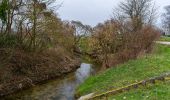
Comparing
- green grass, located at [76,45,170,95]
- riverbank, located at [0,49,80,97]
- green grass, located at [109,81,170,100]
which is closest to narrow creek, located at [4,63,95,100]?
riverbank, located at [0,49,80,97]

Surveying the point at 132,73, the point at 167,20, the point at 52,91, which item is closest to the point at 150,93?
the point at 132,73

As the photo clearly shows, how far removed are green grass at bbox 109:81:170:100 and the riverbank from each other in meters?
13.9

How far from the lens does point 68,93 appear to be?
25812mm

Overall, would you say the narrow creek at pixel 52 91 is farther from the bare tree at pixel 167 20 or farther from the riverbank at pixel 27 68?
the bare tree at pixel 167 20

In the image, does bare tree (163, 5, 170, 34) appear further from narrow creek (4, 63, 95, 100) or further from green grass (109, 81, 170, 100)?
green grass (109, 81, 170, 100)

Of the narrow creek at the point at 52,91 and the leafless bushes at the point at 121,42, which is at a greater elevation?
the leafless bushes at the point at 121,42

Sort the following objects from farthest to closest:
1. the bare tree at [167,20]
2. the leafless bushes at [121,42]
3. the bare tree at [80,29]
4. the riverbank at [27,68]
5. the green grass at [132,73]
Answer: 1. the bare tree at [167,20]
2. the bare tree at [80,29]
3. the leafless bushes at [121,42]
4. the riverbank at [27,68]
5. the green grass at [132,73]

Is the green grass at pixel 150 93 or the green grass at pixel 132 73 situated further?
the green grass at pixel 132 73

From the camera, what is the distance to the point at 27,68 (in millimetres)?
33781

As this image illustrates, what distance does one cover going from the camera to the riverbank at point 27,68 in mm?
28491

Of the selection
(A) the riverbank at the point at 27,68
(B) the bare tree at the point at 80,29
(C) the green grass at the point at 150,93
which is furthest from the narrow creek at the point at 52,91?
(B) the bare tree at the point at 80,29

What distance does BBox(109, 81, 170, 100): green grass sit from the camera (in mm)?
13040

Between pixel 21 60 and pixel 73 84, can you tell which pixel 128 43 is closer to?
pixel 73 84

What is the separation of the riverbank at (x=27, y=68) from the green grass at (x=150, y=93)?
13.9 meters
